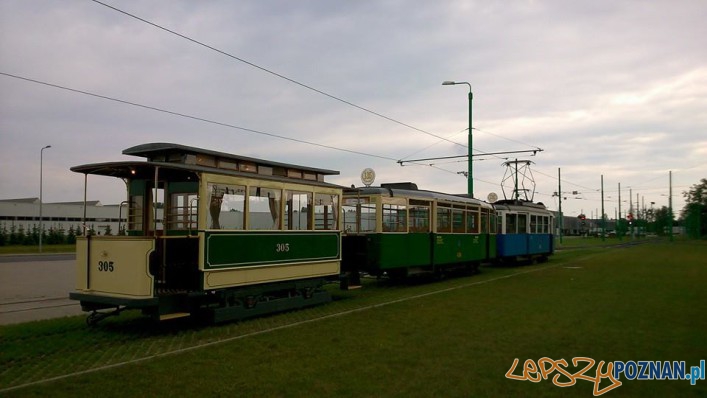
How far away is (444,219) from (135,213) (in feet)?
35.9

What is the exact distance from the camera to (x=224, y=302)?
1051 cm

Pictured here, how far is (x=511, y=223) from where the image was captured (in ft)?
85.3

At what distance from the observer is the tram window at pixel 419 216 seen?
57.1ft

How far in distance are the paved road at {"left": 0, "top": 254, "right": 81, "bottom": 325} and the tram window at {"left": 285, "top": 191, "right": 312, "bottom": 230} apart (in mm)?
5036

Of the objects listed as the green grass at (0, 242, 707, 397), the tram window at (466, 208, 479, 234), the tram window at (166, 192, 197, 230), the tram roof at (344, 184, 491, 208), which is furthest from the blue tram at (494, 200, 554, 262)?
the tram window at (166, 192, 197, 230)

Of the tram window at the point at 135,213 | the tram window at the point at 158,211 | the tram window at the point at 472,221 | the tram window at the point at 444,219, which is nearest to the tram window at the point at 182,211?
the tram window at the point at 158,211

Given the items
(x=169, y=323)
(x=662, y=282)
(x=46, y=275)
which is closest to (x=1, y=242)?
(x=46, y=275)

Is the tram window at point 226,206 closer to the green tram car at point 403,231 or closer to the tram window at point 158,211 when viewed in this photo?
the tram window at point 158,211

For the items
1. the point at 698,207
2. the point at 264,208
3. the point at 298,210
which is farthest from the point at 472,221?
the point at 698,207

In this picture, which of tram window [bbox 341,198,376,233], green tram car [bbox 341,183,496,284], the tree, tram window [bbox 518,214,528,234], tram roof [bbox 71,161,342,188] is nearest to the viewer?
tram roof [bbox 71,161,342,188]

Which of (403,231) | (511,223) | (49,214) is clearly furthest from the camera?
(49,214)

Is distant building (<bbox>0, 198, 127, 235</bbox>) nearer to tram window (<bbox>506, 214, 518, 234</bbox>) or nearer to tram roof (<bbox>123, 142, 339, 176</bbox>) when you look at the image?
tram window (<bbox>506, 214, 518, 234</bbox>)

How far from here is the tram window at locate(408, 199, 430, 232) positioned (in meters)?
17.4

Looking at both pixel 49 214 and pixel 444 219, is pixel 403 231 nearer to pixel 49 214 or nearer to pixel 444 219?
pixel 444 219
